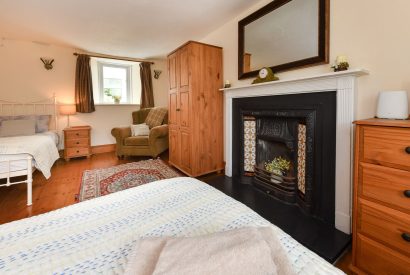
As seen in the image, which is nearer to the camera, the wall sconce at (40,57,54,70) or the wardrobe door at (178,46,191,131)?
the wardrobe door at (178,46,191,131)

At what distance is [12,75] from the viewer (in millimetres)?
3781

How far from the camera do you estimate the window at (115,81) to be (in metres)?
4.66

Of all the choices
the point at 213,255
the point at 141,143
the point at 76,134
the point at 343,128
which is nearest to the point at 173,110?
the point at 141,143

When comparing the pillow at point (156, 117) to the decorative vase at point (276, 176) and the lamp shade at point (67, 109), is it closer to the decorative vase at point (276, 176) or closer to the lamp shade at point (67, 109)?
the lamp shade at point (67, 109)

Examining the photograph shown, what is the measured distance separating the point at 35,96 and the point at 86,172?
2.17m

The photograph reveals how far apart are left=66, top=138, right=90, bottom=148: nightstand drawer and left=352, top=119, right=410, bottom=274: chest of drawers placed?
4.52m

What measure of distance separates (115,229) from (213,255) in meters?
0.40

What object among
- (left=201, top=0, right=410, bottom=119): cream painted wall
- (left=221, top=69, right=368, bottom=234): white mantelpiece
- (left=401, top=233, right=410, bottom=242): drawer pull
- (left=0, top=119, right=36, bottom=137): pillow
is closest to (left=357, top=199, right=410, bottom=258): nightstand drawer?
(left=401, top=233, right=410, bottom=242): drawer pull

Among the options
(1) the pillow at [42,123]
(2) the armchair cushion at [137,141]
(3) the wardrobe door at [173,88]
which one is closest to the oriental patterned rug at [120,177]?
(2) the armchair cushion at [137,141]

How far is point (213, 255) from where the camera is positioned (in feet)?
1.51

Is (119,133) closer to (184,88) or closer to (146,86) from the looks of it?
(146,86)

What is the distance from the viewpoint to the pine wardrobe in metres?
2.84

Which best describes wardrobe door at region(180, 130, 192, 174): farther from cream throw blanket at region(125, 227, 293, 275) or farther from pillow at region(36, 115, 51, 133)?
pillow at region(36, 115, 51, 133)

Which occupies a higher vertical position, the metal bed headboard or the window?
the window
